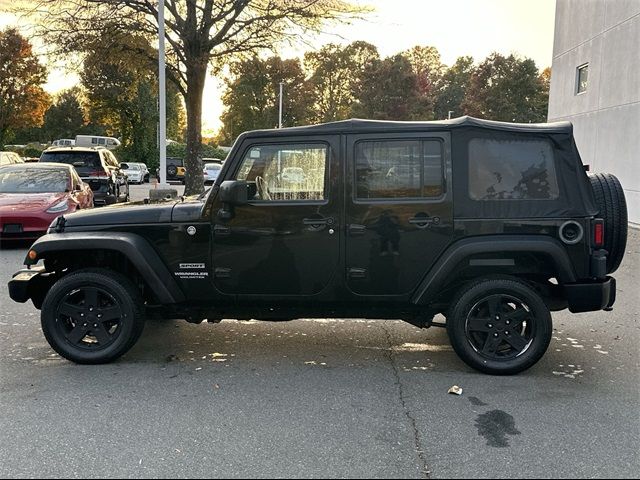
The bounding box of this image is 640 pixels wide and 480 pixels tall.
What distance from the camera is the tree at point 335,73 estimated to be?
211 ft

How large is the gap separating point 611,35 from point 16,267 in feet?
52.6

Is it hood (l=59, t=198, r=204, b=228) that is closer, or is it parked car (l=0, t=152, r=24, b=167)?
hood (l=59, t=198, r=204, b=228)

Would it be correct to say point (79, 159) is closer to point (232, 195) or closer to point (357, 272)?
point (232, 195)

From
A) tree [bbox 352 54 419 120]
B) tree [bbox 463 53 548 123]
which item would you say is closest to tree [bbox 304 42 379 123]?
tree [bbox 352 54 419 120]

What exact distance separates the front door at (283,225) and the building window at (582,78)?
55.1 ft

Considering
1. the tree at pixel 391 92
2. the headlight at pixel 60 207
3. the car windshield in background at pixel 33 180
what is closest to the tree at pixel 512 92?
the tree at pixel 391 92

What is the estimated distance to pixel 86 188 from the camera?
39.1ft

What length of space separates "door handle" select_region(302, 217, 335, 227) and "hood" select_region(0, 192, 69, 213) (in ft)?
23.8

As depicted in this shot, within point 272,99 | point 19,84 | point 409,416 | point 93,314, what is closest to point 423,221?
point 409,416

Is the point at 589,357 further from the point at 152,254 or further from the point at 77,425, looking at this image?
the point at 77,425

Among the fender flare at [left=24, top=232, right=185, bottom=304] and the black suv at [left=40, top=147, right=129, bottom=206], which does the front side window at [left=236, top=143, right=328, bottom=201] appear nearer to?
the fender flare at [left=24, top=232, right=185, bottom=304]

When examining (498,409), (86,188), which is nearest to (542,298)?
(498,409)

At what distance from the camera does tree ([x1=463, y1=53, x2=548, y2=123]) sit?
54156 mm

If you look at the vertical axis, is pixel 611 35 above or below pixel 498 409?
above
